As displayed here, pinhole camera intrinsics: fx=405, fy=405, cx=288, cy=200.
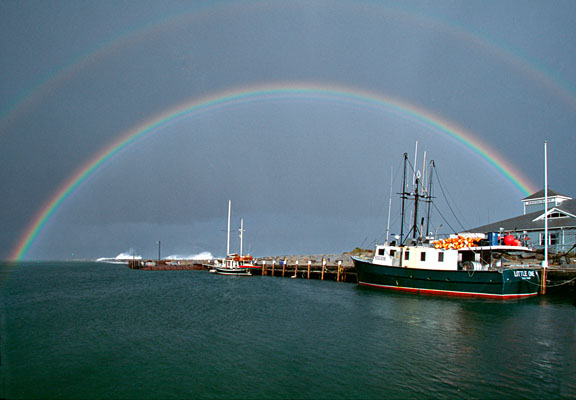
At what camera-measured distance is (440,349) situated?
63.7 ft

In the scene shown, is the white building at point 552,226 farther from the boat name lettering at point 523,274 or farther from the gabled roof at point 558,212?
the boat name lettering at point 523,274

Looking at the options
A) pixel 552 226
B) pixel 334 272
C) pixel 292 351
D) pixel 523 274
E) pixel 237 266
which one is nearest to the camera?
pixel 292 351

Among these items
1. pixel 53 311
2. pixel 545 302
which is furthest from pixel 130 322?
pixel 545 302

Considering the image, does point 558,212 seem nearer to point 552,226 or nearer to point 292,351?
point 552,226

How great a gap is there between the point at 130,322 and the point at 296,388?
16.8 m

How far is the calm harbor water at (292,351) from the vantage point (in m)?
14.3

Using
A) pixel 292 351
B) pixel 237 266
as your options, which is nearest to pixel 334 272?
pixel 237 266

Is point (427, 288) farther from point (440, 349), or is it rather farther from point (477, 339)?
point (440, 349)

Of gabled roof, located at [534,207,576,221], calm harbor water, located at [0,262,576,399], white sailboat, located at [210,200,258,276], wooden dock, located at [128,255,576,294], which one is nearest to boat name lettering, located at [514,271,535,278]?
wooden dock, located at [128,255,576,294]

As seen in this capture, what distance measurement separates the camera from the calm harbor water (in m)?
14.3

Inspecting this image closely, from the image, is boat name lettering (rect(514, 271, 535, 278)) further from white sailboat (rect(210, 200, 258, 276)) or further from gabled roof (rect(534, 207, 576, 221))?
white sailboat (rect(210, 200, 258, 276))

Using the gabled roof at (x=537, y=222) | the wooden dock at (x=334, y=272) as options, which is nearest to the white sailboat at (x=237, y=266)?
the wooden dock at (x=334, y=272)

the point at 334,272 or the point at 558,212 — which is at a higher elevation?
the point at 558,212

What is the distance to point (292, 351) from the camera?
19062 mm
